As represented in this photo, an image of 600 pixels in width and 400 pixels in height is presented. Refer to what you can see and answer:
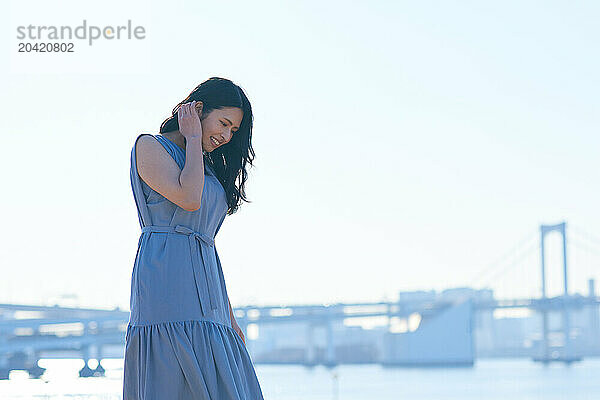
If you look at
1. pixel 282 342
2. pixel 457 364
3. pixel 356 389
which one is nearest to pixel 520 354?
pixel 457 364

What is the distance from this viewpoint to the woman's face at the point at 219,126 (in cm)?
123

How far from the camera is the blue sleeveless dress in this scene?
1.15 meters

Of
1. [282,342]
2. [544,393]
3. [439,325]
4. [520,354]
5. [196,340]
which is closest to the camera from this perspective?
[196,340]

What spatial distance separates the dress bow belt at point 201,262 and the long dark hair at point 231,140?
10cm

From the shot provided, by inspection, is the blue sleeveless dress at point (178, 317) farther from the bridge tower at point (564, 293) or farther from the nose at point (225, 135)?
the bridge tower at point (564, 293)

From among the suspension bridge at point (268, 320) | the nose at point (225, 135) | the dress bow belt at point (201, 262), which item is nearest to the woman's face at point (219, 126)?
the nose at point (225, 135)

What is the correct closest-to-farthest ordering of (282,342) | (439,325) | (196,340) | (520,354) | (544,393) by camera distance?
(196,340) → (544,393) → (439,325) → (282,342) → (520,354)

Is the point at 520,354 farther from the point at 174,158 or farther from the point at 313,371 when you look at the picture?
the point at 174,158

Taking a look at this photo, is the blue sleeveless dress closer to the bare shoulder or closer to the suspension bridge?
the bare shoulder

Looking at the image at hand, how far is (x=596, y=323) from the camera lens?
32250mm

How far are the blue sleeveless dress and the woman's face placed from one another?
0.12 feet

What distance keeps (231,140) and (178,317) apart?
0.24 m

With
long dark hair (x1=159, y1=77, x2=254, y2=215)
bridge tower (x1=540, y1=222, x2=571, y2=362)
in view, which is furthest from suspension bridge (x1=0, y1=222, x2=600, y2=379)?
long dark hair (x1=159, y1=77, x2=254, y2=215)

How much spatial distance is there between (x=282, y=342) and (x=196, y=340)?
31.9 m
